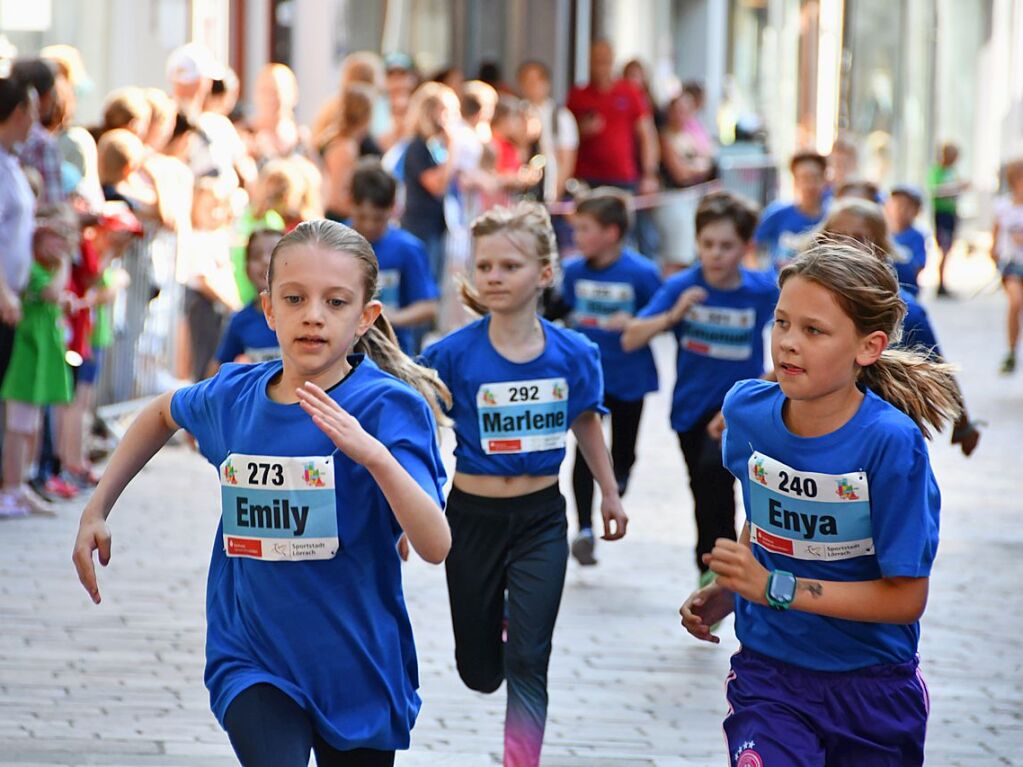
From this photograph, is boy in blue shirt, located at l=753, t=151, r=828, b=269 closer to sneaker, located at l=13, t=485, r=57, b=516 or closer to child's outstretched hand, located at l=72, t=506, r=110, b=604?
sneaker, located at l=13, t=485, r=57, b=516

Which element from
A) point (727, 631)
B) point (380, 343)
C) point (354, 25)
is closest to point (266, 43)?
point (354, 25)

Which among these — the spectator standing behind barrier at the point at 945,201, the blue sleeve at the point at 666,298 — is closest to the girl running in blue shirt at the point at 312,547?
the blue sleeve at the point at 666,298

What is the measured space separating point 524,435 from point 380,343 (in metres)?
1.40

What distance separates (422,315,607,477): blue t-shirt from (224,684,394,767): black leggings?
194 centimetres

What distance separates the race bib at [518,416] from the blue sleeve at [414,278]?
307 cm

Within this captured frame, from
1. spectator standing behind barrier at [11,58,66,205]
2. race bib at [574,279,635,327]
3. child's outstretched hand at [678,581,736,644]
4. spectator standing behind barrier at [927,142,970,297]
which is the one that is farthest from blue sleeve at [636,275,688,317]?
spectator standing behind barrier at [927,142,970,297]

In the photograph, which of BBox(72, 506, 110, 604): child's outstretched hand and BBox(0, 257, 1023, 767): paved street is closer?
BBox(72, 506, 110, 604): child's outstretched hand

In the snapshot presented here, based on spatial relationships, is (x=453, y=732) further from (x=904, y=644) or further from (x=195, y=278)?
(x=195, y=278)

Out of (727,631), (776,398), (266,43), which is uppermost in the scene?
(266,43)

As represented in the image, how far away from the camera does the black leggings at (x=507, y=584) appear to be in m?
5.28

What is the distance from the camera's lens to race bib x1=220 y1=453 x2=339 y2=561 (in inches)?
146

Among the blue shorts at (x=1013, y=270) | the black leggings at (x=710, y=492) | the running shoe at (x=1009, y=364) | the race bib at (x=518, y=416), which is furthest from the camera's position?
the running shoe at (x=1009, y=364)

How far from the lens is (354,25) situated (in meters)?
19.5

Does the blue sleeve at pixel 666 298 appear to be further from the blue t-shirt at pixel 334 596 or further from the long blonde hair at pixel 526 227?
the blue t-shirt at pixel 334 596
